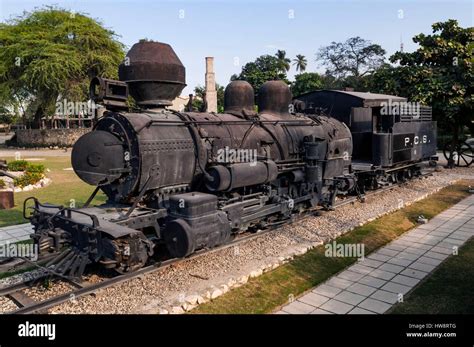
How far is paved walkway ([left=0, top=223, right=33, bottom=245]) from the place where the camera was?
34.3ft

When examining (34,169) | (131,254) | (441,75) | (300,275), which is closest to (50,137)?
(34,169)

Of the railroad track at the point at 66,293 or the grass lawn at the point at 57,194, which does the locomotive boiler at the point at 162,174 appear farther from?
the grass lawn at the point at 57,194

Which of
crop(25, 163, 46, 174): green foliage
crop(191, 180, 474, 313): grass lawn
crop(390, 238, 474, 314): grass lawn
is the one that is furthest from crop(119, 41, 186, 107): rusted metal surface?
crop(25, 163, 46, 174): green foliage

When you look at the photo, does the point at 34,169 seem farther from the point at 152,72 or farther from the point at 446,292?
the point at 446,292

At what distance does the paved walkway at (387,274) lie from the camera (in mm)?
6871

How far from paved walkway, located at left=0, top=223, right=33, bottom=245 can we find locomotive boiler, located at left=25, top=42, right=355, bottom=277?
2250mm

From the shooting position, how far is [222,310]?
6.63m

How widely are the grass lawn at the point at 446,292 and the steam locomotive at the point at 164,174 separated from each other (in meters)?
3.71

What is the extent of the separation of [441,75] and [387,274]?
17.5 m

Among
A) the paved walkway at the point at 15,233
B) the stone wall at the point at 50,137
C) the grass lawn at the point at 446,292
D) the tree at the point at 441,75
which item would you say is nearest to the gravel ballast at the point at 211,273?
the grass lawn at the point at 446,292

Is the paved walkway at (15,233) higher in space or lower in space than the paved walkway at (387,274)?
higher

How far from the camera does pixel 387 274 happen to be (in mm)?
8234
